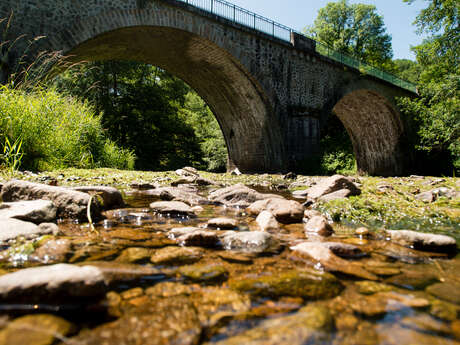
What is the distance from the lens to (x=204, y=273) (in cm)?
148

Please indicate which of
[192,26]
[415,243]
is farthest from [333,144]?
[415,243]

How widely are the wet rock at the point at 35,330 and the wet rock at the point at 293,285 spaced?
2.22 feet

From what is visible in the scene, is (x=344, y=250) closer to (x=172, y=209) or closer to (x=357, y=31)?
(x=172, y=209)

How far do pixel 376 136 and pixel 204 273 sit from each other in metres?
23.4

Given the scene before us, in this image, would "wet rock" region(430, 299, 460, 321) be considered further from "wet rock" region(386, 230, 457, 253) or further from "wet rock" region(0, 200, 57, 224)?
"wet rock" region(0, 200, 57, 224)

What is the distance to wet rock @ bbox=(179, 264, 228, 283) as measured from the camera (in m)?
1.41

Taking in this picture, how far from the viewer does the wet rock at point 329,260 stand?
1.54m

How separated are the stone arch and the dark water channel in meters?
8.11

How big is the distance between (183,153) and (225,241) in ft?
75.5

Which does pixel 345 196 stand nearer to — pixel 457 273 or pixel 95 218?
pixel 457 273

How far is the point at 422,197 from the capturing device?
4141mm

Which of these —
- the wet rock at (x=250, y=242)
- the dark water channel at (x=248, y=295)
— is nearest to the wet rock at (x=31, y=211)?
the dark water channel at (x=248, y=295)

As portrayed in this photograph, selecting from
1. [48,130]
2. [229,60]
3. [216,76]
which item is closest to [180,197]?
[48,130]

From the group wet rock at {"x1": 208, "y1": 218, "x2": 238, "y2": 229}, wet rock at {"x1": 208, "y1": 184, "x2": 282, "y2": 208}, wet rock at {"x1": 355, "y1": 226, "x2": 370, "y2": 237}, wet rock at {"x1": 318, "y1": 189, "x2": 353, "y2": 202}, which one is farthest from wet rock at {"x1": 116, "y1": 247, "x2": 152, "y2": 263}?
wet rock at {"x1": 318, "y1": 189, "x2": 353, "y2": 202}
